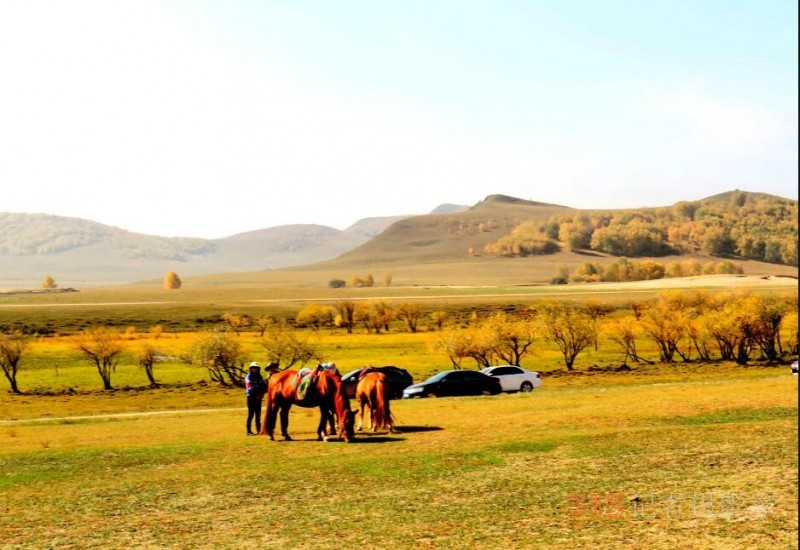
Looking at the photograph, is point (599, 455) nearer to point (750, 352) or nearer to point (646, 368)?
point (646, 368)

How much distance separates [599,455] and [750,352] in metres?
67.2

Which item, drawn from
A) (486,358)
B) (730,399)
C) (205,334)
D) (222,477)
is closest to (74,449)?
(222,477)

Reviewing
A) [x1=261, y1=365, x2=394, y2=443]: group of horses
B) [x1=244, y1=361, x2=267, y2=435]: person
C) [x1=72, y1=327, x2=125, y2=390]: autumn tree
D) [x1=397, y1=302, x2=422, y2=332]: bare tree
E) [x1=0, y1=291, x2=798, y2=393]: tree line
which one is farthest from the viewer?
[x1=397, y1=302, x2=422, y2=332]: bare tree

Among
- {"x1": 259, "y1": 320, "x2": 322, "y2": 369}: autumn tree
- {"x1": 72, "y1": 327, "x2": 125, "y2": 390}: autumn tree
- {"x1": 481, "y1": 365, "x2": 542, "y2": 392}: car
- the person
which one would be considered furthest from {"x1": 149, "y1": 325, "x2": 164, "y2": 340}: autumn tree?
the person

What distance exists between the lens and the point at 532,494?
16984 mm

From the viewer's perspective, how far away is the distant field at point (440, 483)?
14.4m

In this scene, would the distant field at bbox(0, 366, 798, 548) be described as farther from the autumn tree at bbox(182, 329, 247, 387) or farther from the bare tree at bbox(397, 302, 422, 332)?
the bare tree at bbox(397, 302, 422, 332)

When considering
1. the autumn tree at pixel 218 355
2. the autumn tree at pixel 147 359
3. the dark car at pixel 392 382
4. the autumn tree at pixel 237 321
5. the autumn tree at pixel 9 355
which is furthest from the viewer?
the autumn tree at pixel 237 321

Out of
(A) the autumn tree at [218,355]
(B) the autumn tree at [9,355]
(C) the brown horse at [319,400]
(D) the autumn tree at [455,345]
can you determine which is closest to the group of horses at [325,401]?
(C) the brown horse at [319,400]

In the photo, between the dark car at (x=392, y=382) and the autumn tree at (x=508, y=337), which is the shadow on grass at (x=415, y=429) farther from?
the autumn tree at (x=508, y=337)

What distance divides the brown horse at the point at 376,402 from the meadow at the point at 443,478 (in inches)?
32.2

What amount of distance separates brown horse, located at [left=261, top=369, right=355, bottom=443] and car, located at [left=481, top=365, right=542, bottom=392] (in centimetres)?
2244

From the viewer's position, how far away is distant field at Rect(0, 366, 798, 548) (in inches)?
566

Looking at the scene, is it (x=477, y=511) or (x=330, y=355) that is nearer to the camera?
(x=477, y=511)
